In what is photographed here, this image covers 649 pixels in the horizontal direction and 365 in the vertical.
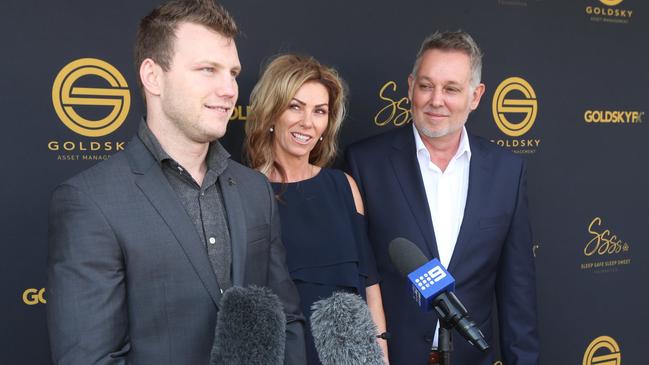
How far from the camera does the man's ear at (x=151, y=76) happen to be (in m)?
1.50

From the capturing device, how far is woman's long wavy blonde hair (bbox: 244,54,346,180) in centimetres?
203

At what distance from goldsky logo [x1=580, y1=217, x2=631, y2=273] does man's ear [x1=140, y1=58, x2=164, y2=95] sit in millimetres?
2693

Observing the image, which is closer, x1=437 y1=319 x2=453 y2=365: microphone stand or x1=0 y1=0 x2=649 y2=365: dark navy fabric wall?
x1=437 y1=319 x2=453 y2=365: microphone stand

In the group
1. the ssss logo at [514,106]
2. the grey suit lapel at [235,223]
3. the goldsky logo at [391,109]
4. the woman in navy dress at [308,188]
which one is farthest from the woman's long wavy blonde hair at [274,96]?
the ssss logo at [514,106]

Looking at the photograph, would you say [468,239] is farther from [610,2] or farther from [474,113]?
[610,2]

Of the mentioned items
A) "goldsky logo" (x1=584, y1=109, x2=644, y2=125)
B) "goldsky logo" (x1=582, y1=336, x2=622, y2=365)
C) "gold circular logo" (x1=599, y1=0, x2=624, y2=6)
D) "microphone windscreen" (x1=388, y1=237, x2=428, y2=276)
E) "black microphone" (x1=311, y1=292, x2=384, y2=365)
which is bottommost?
"goldsky logo" (x1=582, y1=336, x2=622, y2=365)

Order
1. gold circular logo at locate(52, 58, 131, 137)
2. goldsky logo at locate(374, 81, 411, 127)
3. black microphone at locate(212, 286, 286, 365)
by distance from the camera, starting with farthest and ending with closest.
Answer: goldsky logo at locate(374, 81, 411, 127), gold circular logo at locate(52, 58, 131, 137), black microphone at locate(212, 286, 286, 365)

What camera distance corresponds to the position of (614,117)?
3441 millimetres

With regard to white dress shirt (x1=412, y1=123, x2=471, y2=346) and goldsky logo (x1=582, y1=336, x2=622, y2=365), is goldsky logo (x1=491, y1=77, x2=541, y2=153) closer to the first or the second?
white dress shirt (x1=412, y1=123, x2=471, y2=346)

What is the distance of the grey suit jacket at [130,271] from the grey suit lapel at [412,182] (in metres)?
0.77

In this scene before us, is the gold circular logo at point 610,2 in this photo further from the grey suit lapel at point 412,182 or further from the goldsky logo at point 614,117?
the grey suit lapel at point 412,182

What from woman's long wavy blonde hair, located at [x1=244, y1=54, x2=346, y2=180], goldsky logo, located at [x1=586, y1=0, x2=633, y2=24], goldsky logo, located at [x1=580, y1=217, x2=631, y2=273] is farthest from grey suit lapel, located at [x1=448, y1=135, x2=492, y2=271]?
goldsky logo, located at [x1=586, y1=0, x2=633, y2=24]

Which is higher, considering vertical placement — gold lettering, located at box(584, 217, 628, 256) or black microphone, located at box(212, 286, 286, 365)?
black microphone, located at box(212, 286, 286, 365)

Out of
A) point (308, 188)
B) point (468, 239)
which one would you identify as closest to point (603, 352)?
point (468, 239)
